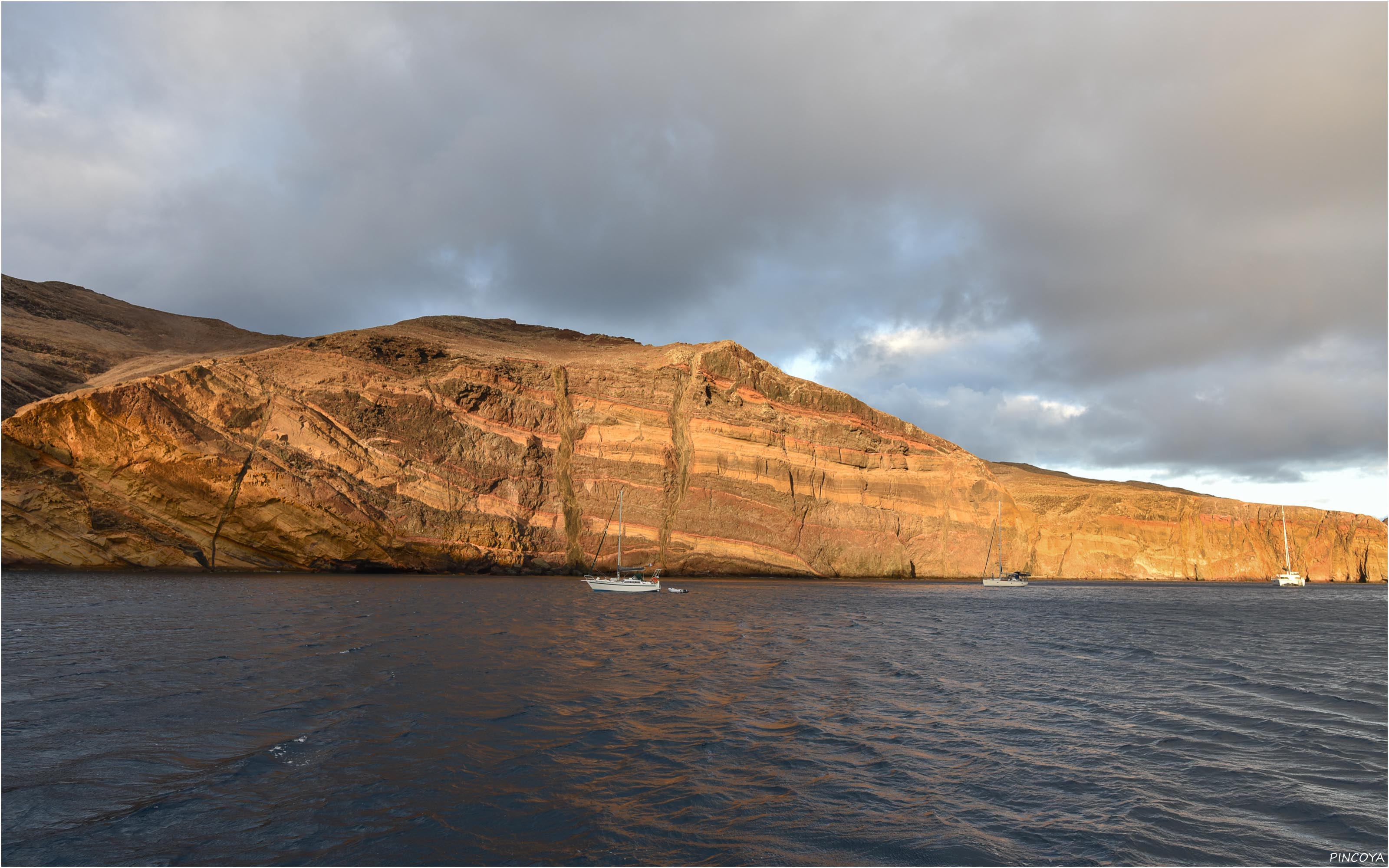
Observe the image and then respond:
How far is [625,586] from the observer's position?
45688 mm

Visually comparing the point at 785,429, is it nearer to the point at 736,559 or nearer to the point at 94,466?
the point at 736,559

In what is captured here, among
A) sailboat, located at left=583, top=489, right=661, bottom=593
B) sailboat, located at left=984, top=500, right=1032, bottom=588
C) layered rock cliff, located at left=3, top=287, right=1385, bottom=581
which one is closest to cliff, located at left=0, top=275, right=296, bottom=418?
layered rock cliff, located at left=3, top=287, right=1385, bottom=581

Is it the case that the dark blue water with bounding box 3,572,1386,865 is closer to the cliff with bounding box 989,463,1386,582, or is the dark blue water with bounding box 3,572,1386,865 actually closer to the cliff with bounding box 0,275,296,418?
the cliff with bounding box 0,275,296,418

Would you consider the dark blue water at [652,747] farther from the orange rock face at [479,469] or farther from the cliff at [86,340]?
the cliff at [86,340]

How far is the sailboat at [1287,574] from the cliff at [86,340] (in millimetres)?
132033

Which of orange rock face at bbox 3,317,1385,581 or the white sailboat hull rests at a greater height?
orange rock face at bbox 3,317,1385,581

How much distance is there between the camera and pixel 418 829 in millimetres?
7930

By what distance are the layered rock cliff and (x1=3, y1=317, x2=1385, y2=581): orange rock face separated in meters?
0.17

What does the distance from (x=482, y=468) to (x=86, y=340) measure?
46346 mm

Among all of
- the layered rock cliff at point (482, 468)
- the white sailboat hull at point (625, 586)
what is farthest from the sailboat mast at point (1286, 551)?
the white sailboat hull at point (625, 586)

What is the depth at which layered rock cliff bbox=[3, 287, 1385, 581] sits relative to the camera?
4606 cm

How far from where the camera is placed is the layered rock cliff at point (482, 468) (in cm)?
4606

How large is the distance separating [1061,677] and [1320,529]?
12137 centimetres

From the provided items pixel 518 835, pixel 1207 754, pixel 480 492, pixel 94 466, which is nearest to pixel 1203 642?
pixel 1207 754
